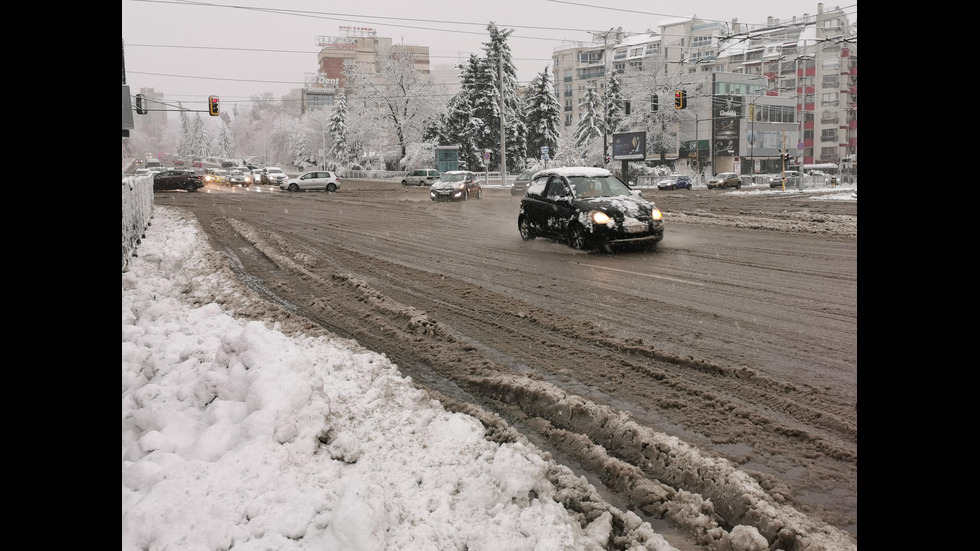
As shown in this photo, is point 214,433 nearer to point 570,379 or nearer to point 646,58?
point 570,379

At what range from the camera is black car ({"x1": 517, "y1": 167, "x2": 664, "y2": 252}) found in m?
12.5

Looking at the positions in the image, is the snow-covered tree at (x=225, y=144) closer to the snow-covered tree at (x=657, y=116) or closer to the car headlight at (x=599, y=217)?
the snow-covered tree at (x=657, y=116)

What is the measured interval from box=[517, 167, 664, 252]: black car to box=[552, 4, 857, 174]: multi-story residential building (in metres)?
47.1

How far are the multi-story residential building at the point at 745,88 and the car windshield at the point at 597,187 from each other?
155ft

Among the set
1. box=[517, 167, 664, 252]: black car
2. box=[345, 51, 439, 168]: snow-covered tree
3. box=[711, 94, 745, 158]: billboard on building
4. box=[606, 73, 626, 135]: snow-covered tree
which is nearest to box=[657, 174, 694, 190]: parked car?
box=[606, 73, 626, 135]: snow-covered tree

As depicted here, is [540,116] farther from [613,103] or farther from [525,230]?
[525,230]

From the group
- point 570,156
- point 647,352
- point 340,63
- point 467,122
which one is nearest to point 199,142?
point 340,63

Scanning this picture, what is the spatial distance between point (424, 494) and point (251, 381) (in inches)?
64.9

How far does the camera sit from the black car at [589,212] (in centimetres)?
1254

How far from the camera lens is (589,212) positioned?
1272 cm

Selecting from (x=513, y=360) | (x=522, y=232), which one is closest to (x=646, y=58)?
(x=522, y=232)

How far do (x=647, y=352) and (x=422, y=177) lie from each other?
50.2 meters

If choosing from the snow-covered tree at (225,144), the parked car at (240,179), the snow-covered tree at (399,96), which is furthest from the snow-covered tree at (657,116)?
the snow-covered tree at (225,144)
